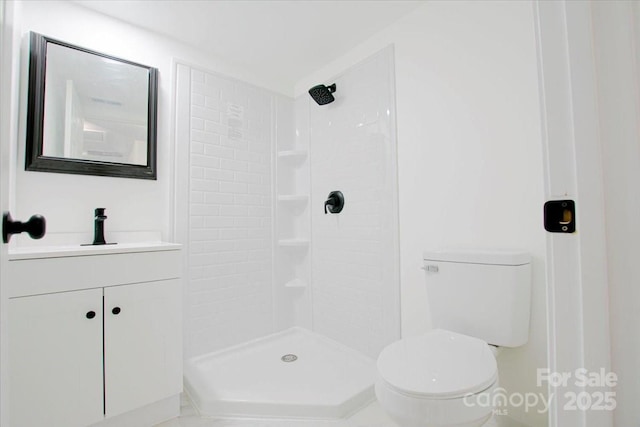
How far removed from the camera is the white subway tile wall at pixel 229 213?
6.39 feet

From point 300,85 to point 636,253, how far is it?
2.46m

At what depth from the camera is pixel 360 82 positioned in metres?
1.96

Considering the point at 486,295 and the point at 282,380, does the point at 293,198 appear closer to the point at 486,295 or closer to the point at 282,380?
the point at 282,380

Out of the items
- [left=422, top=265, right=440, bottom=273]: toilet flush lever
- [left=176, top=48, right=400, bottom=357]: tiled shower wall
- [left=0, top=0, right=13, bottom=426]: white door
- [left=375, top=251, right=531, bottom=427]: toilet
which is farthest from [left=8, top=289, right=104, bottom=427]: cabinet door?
[left=422, top=265, right=440, bottom=273]: toilet flush lever

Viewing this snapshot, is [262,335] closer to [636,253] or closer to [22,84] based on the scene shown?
[22,84]

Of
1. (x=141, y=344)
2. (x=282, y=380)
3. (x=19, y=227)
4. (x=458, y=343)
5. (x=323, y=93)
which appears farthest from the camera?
(x=323, y=93)

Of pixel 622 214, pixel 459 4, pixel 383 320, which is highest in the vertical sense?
pixel 459 4

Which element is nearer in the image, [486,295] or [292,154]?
[486,295]

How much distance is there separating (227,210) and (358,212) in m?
0.95

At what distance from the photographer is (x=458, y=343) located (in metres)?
1.08

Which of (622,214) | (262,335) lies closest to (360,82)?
(622,214)

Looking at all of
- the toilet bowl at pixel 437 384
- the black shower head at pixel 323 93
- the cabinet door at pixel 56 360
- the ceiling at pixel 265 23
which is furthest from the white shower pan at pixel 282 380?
the ceiling at pixel 265 23

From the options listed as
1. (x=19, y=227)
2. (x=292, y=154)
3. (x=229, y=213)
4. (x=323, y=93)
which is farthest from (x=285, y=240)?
(x=19, y=227)

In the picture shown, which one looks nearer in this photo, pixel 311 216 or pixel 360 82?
pixel 360 82
